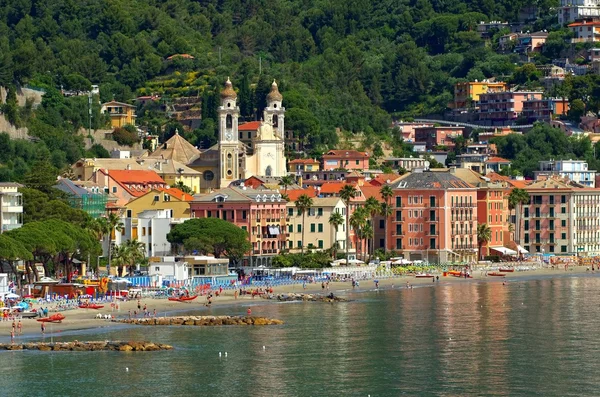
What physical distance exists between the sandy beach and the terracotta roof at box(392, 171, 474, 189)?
27.0 ft

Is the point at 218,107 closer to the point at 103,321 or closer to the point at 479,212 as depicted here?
the point at 479,212

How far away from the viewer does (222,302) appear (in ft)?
385

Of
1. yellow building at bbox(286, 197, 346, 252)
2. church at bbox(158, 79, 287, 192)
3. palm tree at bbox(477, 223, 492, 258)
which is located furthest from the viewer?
church at bbox(158, 79, 287, 192)

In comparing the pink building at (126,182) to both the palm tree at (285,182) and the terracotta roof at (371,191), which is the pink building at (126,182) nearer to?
the palm tree at (285,182)

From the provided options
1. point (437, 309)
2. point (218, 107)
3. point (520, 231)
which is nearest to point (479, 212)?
point (520, 231)

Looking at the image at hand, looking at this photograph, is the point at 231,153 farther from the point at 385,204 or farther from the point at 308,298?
the point at 308,298

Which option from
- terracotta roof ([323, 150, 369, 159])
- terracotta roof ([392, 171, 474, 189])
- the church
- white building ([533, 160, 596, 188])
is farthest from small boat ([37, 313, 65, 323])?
white building ([533, 160, 596, 188])

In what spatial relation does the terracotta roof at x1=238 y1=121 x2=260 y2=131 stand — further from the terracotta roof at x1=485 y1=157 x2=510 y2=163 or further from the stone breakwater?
the stone breakwater

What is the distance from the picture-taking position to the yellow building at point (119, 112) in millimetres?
192500

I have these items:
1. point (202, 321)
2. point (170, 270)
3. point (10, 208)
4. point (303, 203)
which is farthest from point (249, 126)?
point (202, 321)

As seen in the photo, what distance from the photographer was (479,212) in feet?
531

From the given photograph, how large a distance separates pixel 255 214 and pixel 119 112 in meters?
55.7

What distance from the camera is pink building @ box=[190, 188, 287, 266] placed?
462 feet

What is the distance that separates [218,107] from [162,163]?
1801 centimetres
